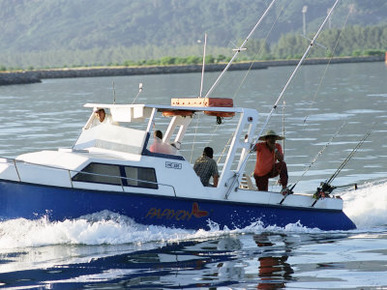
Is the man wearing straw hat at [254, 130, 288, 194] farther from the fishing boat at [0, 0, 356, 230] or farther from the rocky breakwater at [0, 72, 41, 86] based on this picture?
the rocky breakwater at [0, 72, 41, 86]

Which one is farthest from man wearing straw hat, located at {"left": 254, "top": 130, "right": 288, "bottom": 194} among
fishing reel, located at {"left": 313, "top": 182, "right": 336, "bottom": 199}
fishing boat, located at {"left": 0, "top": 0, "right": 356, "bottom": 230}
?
fishing reel, located at {"left": 313, "top": 182, "right": 336, "bottom": 199}

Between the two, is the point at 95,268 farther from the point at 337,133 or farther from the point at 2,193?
the point at 337,133

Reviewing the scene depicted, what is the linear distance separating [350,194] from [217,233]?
590 cm

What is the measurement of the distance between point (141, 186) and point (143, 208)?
15.5 inches

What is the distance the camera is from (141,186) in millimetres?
15406

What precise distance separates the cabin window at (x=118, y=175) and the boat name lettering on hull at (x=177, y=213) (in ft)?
1.48

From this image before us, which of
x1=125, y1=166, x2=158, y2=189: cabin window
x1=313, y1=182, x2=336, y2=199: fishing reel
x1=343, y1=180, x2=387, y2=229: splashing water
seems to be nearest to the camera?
x1=125, y1=166, x2=158, y2=189: cabin window

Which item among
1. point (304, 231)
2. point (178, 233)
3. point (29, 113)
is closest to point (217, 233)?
point (178, 233)

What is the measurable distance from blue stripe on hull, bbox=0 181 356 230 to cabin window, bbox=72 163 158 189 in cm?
20

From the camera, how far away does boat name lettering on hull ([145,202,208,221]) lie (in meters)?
15.6

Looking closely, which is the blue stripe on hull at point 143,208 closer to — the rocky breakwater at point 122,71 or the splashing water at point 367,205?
the splashing water at point 367,205

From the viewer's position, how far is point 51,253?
1483 cm

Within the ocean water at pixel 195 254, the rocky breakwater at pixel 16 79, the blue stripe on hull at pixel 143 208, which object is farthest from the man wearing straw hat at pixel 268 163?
the rocky breakwater at pixel 16 79

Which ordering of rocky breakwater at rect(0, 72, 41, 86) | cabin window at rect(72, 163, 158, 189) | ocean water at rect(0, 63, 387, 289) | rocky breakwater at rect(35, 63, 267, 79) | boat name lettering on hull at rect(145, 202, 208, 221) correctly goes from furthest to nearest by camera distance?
rocky breakwater at rect(35, 63, 267, 79) < rocky breakwater at rect(0, 72, 41, 86) < boat name lettering on hull at rect(145, 202, 208, 221) < cabin window at rect(72, 163, 158, 189) < ocean water at rect(0, 63, 387, 289)
